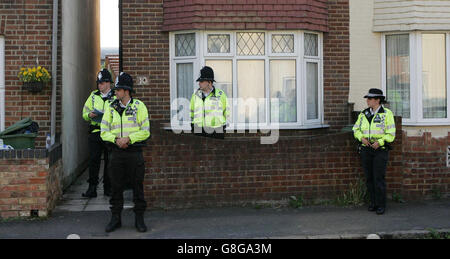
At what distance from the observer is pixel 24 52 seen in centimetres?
965

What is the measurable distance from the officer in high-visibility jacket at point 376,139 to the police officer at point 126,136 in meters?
3.35

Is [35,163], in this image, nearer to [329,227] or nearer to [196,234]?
[196,234]

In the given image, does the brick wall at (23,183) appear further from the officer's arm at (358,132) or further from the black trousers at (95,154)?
the officer's arm at (358,132)

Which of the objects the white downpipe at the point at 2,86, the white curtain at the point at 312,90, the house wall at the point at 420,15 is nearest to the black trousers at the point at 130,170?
the white downpipe at the point at 2,86

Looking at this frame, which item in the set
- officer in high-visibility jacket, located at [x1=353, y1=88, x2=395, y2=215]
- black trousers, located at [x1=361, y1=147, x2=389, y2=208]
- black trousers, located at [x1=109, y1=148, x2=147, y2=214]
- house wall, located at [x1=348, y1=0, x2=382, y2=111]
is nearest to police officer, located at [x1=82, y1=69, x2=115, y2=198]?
black trousers, located at [x1=109, y1=148, x2=147, y2=214]

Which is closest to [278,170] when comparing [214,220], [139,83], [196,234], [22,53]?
[214,220]

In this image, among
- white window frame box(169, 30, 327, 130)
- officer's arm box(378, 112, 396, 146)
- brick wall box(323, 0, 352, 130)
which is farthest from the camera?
brick wall box(323, 0, 352, 130)

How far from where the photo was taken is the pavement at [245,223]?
7.38m

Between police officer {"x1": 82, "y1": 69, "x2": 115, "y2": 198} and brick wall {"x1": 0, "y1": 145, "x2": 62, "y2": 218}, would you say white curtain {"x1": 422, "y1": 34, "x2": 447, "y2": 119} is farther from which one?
brick wall {"x1": 0, "y1": 145, "x2": 62, "y2": 218}

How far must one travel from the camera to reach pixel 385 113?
28.5 feet

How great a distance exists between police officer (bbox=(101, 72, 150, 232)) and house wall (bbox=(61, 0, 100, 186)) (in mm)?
2912

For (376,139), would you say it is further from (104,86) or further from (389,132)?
(104,86)

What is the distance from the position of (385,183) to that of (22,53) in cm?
618

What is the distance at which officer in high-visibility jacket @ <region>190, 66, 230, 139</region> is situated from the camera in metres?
9.12
